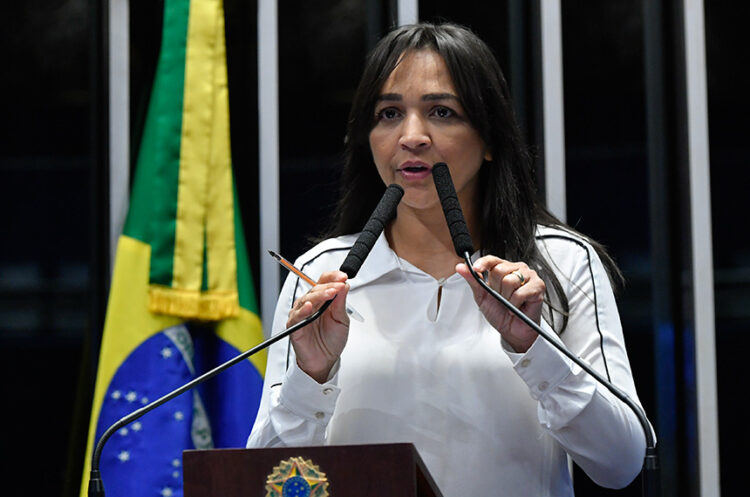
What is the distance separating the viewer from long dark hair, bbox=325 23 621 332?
2.06 meters

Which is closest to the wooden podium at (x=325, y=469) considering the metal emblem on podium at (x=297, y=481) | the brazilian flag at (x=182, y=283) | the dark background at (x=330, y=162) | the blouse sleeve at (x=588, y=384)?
the metal emblem on podium at (x=297, y=481)

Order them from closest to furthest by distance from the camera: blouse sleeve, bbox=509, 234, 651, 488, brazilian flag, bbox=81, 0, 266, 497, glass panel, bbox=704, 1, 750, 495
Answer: blouse sleeve, bbox=509, 234, 651, 488 < brazilian flag, bbox=81, 0, 266, 497 < glass panel, bbox=704, 1, 750, 495

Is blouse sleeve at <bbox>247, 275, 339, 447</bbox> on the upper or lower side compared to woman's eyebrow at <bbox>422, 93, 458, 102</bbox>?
lower

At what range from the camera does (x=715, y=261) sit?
2.90 meters

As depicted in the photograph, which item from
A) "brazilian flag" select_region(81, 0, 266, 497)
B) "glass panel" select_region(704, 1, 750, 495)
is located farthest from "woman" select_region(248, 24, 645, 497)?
"glass panel" select_region(704, 1, 750, 495)

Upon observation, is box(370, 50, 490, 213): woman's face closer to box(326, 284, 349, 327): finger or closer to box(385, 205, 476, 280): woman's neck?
box(385, 205, 476, 280): woman's neck

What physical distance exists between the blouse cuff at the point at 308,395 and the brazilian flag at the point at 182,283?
850mm

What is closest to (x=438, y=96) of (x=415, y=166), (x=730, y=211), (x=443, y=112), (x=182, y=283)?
(x=443, y=112)

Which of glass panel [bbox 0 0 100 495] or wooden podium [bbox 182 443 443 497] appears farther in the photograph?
glass panel [bbox 0 0 100 495]

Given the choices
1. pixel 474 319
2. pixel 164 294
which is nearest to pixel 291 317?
pixel 474 319

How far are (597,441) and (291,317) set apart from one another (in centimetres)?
53

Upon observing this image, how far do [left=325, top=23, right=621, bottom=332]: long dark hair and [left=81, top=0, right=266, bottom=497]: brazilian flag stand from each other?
0.63 meters

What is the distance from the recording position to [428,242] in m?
2.12

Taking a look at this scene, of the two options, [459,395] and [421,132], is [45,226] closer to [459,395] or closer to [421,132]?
[421,132]
